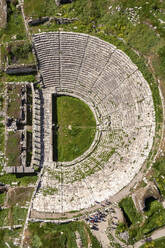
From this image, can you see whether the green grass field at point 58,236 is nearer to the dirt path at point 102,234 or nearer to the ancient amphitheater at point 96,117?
the dirt path at point 102,234

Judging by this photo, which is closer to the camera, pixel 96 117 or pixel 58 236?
pixel 58 236

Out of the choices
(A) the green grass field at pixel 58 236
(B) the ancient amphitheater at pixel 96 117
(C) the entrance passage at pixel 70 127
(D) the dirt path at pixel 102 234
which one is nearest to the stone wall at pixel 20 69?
(B) the ancient amphitheater at pixel 96 117

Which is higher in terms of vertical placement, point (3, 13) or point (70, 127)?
point (3, 13)

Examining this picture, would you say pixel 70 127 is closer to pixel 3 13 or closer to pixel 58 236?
pixel 58 236


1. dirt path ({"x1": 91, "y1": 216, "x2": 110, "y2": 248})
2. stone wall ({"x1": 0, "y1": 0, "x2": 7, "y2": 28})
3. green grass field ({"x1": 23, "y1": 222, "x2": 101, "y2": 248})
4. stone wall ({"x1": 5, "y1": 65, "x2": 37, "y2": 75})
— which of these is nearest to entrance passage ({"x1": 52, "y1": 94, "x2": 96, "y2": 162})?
stone wall ({"x1": 5, "y1": 65, "x2": 37, "y2": 75})

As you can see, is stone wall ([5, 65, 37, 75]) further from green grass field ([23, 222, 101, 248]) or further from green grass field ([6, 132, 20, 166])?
green grass field ([23, 222, 101, 248])

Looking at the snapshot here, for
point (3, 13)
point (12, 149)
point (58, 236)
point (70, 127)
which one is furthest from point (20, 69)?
point (58, 236)
